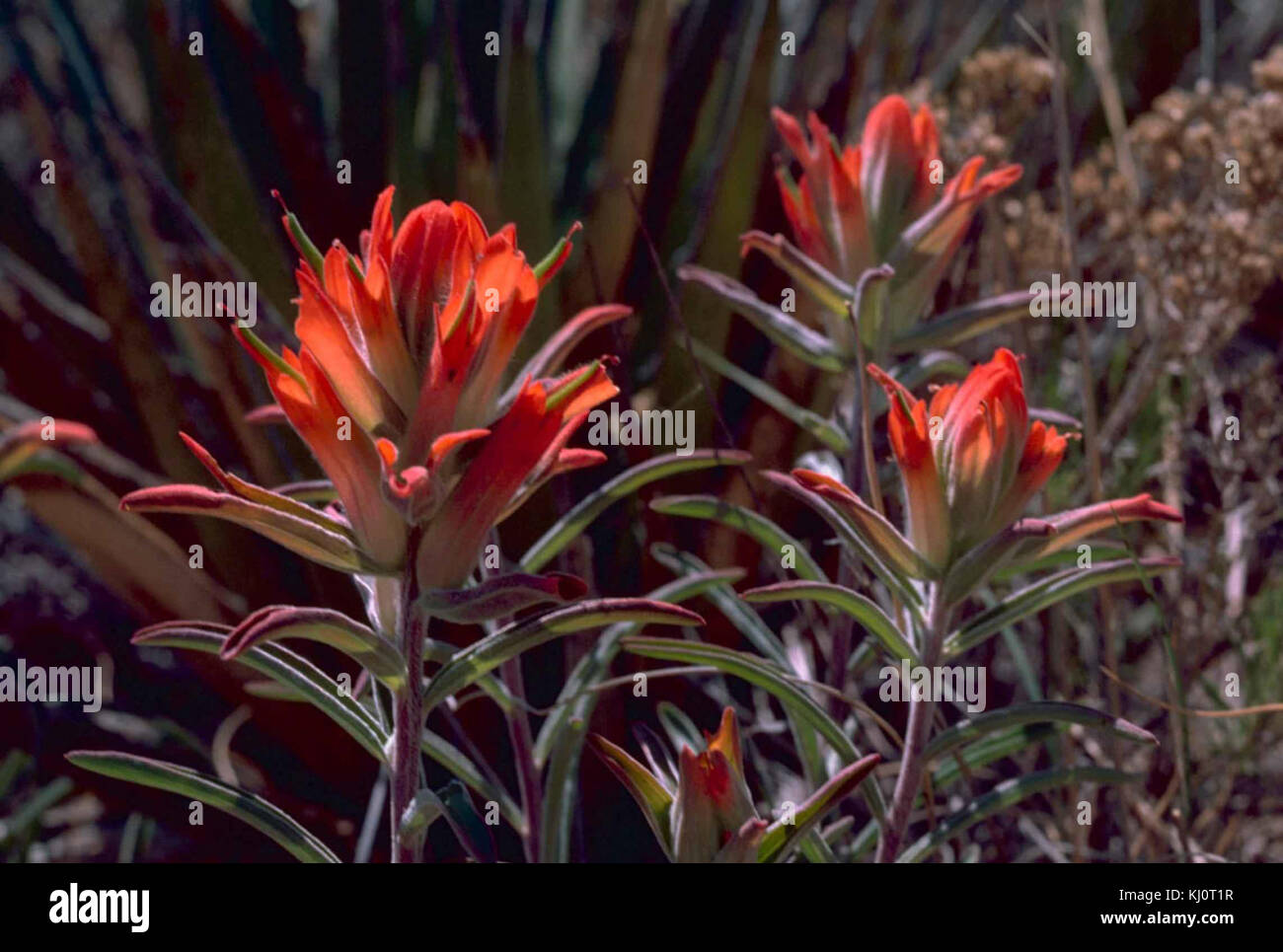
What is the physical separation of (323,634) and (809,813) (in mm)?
322

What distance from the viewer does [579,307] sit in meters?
1.66

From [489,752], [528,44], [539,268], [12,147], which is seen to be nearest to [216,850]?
[489,752]

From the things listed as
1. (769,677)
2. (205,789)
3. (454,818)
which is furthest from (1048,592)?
(205,789)

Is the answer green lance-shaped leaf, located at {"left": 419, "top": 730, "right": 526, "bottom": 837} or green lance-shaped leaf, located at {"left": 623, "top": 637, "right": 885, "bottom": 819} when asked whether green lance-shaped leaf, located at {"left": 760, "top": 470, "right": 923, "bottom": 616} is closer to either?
green lance-shaped leaf, located at {"left": 623, "top": 637, "right": 885, "bottom": 819}

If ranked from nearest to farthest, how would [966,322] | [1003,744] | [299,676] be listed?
[299,676], [1003,744], [966,322]

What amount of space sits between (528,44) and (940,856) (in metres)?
1.13

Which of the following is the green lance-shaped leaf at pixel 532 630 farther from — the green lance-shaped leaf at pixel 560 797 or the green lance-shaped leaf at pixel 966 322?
the green lance-shaped leaf at pixel 966 322

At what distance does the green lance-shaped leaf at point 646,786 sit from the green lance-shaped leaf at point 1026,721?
0.20 m

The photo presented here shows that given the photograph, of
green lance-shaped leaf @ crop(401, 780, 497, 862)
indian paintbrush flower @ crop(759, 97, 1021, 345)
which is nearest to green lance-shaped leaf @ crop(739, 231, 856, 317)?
indian paintbrush flower @ crop(759, 97, 1021, 345)

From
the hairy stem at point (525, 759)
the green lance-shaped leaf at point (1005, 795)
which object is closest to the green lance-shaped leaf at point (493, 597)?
the hairy stem at point (525, 759)

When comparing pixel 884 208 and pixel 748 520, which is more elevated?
pixel 884 208

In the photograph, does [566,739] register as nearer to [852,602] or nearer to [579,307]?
[852,602]

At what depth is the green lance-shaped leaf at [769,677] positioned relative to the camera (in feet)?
2.83

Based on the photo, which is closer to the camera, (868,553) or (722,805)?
(722,805)
